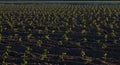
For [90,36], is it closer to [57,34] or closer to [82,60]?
[57,34]

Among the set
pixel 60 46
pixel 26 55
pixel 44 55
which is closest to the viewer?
pixel 44 55

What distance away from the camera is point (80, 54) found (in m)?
11.0

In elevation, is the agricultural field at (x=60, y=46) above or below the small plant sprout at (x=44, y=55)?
below

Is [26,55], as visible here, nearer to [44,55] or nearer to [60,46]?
[44,55]

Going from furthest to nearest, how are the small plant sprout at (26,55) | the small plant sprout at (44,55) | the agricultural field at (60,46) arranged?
1. the small plant sprout at (44,55)
2. the agricultural field at (60,46)
3. the small plant sprout at (26,55)

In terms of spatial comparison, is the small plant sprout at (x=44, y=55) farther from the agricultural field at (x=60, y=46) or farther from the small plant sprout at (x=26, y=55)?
the small plant sprout at (x=26, y=55)

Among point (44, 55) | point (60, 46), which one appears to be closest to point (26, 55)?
point (44, 55)

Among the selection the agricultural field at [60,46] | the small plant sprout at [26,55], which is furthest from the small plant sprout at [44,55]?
the small plant sprout at [26,55]

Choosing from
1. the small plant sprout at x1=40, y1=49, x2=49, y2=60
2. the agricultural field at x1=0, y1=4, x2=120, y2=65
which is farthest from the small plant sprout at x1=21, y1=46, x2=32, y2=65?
the small plant sprout at x1=40, y1=49, x2=49, y2=60

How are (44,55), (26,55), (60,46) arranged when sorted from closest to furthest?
(44,55) < (26,55) < (60,46)

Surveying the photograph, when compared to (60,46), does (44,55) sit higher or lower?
higher

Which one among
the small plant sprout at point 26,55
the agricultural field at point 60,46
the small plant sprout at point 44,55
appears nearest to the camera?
the small plant sprout at point 26,55

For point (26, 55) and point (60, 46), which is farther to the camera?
point (60, 46)

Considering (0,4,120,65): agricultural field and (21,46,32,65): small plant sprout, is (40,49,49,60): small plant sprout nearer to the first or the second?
(0,4,120,65): agricultural field
